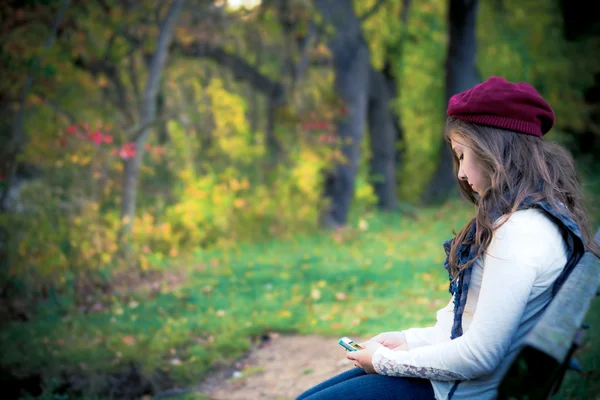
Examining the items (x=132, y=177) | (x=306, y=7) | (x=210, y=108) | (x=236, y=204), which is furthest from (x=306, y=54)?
(x=132, y=177)

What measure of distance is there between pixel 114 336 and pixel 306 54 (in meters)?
7.09

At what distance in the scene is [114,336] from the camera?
18.4ft

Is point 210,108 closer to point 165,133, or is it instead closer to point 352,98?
point 165,133

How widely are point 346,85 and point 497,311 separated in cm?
994

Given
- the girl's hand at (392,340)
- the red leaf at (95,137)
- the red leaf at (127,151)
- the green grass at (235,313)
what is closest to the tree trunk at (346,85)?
the green grass at (235,313)

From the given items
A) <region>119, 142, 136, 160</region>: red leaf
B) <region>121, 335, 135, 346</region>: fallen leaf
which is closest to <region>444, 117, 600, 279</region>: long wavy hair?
<region>121, 335, 135, 346</region>: fallen leaf

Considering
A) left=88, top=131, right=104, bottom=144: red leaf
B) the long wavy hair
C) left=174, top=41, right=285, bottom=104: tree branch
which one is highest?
left=174, top=41, right=285, bottom=104: tree branch

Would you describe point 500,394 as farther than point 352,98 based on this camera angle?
No

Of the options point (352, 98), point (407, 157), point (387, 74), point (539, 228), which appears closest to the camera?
point (539, 228)

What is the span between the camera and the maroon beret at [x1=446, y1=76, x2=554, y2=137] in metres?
1.85

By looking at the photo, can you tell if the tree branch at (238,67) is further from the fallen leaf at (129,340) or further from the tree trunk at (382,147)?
the fallen leaf at (129,340)

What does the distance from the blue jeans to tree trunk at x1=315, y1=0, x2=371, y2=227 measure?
9248mm

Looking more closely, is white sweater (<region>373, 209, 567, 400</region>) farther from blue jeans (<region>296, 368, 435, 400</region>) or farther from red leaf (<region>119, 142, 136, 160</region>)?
red leaf (<region>119, 142, 136, 160</region>)

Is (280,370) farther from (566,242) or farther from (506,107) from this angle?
(506,107)
